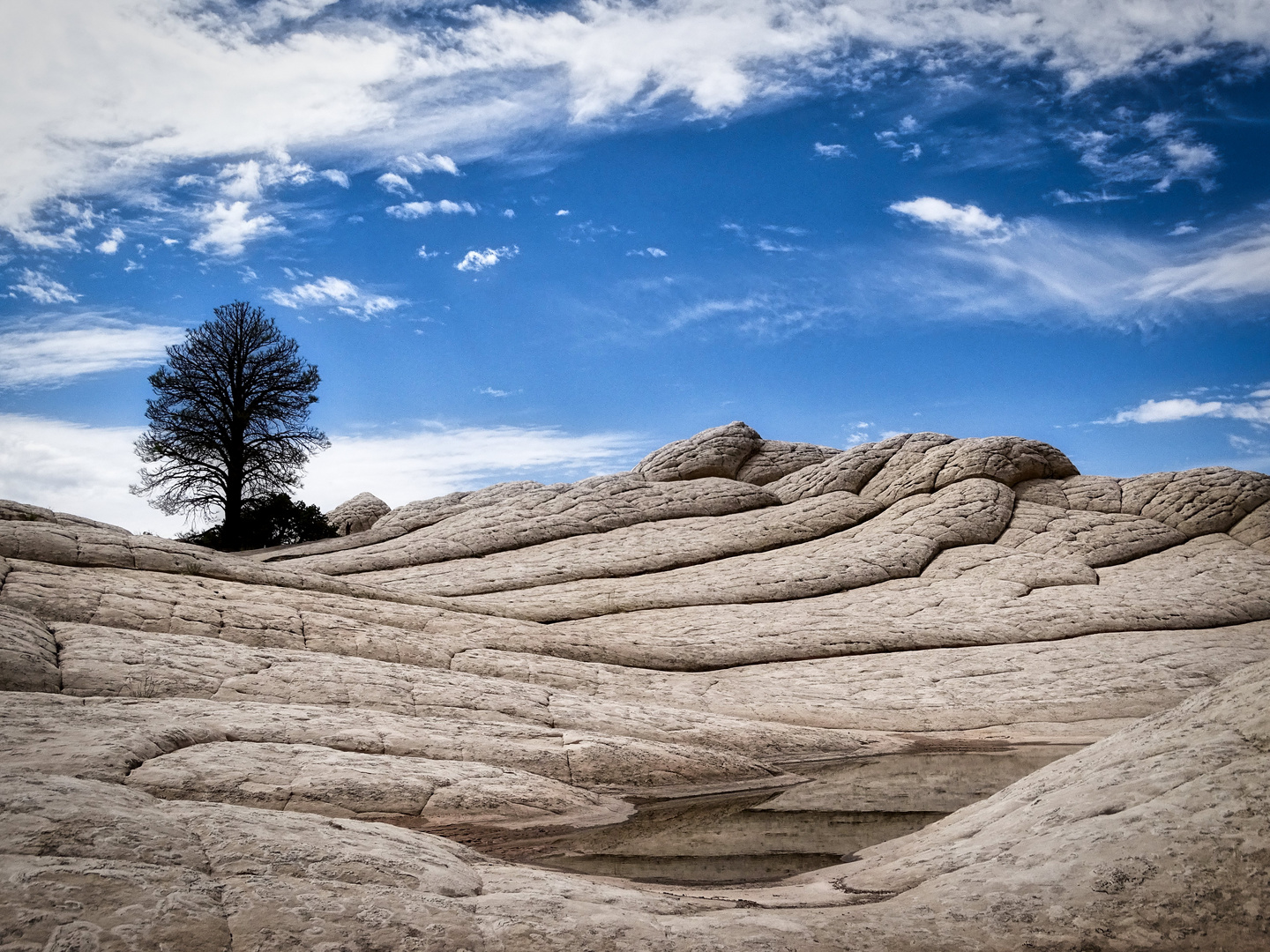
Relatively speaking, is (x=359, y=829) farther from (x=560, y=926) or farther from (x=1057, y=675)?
(x=1057, y=675)

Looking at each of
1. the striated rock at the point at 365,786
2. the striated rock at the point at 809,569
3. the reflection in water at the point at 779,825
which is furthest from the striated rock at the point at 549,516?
the striated rock at the point at 365,786

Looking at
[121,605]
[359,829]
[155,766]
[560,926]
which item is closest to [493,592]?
[121,605]

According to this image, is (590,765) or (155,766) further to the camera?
(590,765)

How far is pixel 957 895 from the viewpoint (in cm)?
560

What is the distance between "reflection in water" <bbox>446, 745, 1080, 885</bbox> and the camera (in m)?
8.09

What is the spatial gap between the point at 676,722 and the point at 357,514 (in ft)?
96.8

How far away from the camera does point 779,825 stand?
32.5 ft

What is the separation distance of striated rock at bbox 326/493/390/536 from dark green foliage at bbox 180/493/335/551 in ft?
3.41

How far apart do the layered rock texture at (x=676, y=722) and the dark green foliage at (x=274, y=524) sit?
9181 millimetres

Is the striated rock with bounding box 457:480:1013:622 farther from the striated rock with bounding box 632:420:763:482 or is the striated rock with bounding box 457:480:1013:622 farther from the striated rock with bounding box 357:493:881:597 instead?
the striated rock with bounding box 632:420:763:482

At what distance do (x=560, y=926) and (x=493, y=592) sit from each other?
19.3 m

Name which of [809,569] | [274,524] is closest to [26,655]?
[809,569]

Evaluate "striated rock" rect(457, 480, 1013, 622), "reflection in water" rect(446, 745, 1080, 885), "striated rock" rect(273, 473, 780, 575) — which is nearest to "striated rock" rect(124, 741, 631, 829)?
"reflection in water" rect(446, 745, 1080, 885)

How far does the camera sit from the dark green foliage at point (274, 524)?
123 ft
